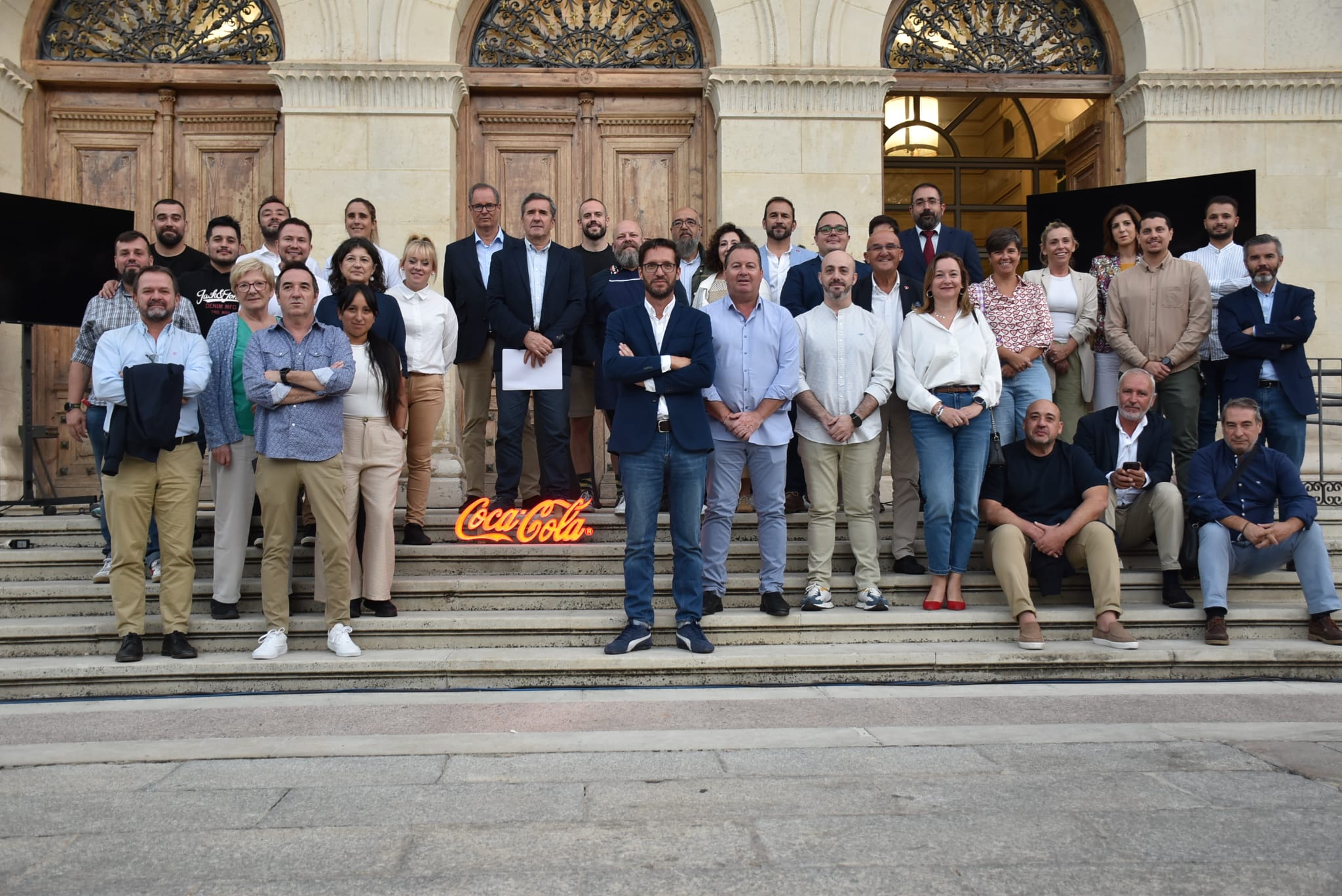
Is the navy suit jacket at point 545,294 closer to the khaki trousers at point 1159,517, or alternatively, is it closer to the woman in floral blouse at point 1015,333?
the woman in floral blouse at point 1015,333

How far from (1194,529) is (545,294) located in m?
4.71

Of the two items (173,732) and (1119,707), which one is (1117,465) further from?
(173,732)

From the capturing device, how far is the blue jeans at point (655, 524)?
265 inches

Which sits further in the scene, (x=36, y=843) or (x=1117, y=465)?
(x=1117, y=465)

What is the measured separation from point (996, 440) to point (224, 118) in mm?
8525

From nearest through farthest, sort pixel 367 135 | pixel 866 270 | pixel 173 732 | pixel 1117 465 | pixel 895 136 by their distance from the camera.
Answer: pixel 173 732, pixel 1117 465, pixel 866 270, pixel 367 135, pixel 895 136

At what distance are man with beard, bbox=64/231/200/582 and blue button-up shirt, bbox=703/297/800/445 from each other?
3.43 m

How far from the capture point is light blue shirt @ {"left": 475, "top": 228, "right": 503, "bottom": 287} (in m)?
8.53

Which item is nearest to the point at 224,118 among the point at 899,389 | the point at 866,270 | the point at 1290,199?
the point at 866,270

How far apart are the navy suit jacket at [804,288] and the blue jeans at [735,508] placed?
144cm

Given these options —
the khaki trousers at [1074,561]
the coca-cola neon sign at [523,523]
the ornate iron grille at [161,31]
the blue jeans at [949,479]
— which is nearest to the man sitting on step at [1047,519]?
the khaki trousers at [1074,561]

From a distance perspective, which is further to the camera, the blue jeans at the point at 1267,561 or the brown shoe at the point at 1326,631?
the blue jeans at the point at 1267,561

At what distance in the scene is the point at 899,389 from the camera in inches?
298

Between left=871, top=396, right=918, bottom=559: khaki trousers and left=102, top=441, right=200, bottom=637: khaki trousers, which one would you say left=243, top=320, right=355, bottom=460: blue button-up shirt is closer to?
left=102, top=441, right=200, bottom=637: khaki trousers
